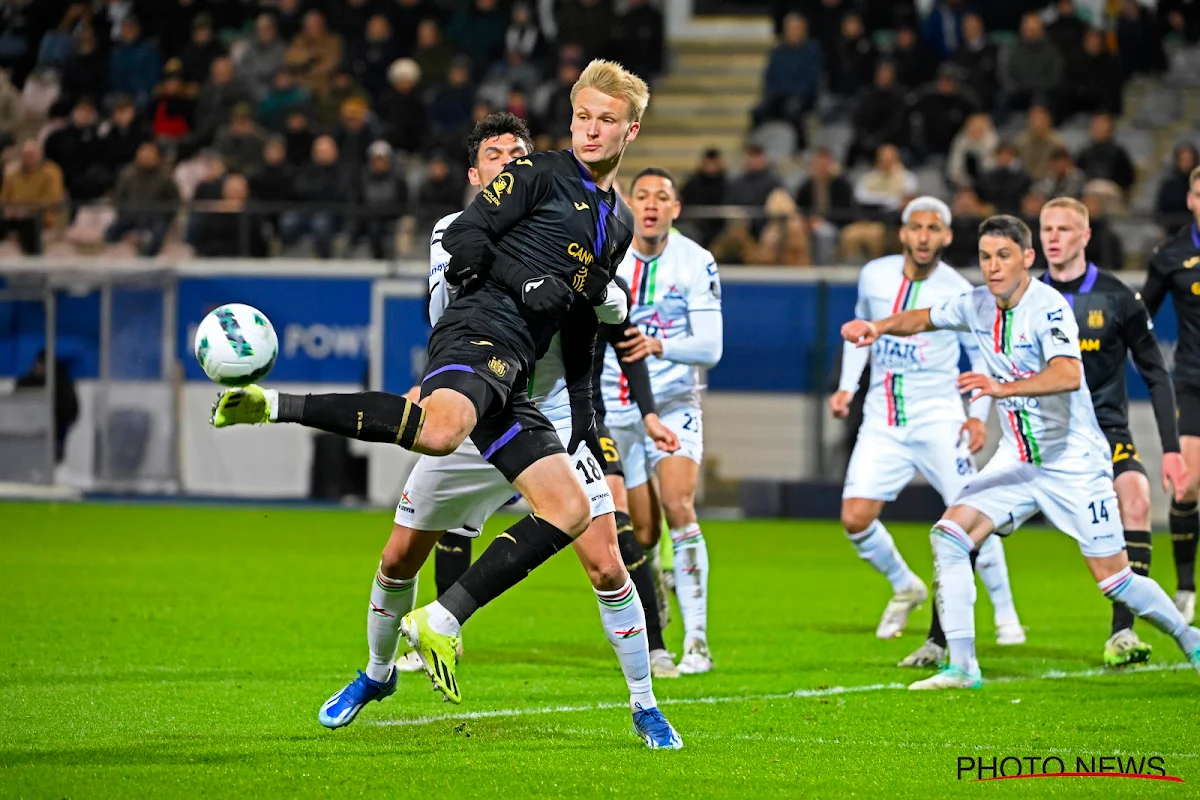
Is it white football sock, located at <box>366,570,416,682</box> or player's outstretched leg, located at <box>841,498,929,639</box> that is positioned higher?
white football sock, located at <box>366,570,416,682</box>

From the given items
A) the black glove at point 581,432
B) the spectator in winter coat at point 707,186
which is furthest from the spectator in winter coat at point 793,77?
the black glove at point 581,432

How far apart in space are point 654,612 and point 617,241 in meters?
2.57

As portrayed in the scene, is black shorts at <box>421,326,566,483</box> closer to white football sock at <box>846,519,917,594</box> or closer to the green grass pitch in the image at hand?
the green grass pitch

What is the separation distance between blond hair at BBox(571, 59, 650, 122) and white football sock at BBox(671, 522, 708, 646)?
3.11 m

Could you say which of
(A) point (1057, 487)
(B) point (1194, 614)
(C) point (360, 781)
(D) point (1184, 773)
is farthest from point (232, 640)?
(B) point (1194, 614)

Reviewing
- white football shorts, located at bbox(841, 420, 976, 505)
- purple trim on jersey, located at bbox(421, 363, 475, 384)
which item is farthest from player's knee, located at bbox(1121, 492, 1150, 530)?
purple trim on jersey, located at bbox(421, 363, 475, 384)

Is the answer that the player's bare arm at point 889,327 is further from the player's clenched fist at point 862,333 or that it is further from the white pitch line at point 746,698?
the white pitch line at point 746,698

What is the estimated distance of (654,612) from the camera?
8.44 m

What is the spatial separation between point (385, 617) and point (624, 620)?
94cm

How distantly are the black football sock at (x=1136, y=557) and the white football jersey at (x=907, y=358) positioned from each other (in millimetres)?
1228

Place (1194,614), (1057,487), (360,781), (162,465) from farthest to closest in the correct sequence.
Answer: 1. (162,465)
2. (1194,614)
3. (1057,487)
4. (360,781)

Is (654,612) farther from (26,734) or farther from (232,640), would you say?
(26,734)

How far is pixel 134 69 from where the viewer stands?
23.8m

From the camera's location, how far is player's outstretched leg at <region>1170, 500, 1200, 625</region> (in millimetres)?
10938
